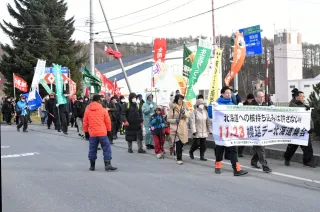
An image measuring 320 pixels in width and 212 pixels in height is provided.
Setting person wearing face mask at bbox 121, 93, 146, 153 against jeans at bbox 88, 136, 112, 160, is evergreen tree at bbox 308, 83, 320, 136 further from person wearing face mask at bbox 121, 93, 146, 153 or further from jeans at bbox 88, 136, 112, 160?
jeans at bbox 88, 136, 112, 160

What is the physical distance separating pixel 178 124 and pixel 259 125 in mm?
1964

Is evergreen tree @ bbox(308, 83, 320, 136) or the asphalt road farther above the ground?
evergreen tree @ bbox(308, 83, 320, 136)

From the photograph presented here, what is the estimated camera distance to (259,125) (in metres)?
8.43

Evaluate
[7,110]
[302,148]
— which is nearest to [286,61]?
[7,110]

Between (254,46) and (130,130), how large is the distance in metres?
8.14

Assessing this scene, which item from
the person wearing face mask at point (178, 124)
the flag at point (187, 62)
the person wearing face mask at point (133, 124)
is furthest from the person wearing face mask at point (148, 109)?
the person wearing face mask at point (178, 124)

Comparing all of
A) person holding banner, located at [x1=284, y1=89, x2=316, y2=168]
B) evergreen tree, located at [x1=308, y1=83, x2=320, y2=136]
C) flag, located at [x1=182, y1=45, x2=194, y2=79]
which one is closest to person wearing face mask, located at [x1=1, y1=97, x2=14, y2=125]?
flag, located at [x1=182, y1=45, x2=194, y2=79]

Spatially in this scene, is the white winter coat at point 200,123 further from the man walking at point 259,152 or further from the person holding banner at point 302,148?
the person holding banner at point 302,148

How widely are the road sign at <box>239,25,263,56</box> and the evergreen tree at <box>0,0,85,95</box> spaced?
23.9m

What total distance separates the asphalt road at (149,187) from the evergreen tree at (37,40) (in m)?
28.5

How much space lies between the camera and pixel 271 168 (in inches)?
335

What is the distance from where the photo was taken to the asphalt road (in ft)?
18.4

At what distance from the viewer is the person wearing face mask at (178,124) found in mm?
9289

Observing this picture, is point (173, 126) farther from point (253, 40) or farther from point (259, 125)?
point (253, 40)
